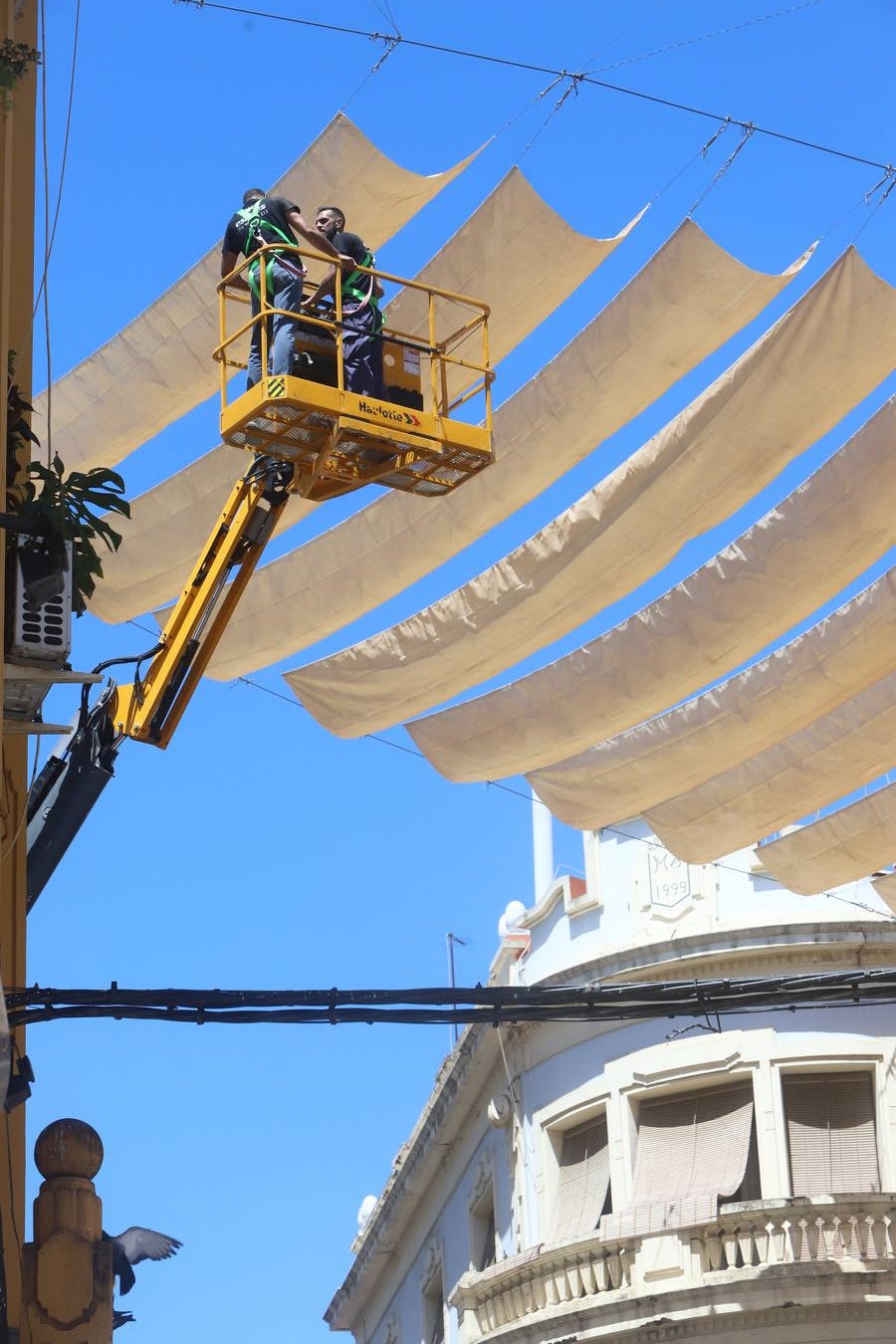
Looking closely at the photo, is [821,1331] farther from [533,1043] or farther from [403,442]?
[403,442]

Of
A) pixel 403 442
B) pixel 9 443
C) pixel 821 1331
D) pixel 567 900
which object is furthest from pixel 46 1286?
pixel 567 900

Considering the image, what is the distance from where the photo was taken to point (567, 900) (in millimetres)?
30516

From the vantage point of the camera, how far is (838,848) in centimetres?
2369

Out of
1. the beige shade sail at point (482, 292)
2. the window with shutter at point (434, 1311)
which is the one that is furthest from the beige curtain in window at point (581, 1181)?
the beige shade sail at point (482, 292)

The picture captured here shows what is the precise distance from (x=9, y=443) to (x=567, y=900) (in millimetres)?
18414

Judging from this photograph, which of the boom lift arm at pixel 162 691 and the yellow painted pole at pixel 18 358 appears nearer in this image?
the yellow painted pole at pixel 18 358

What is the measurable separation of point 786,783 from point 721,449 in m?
4.27

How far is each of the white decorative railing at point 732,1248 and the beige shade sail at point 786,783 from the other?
530 centimetres

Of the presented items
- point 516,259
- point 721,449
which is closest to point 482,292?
point 516,259

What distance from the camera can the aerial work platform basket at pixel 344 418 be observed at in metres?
14.9

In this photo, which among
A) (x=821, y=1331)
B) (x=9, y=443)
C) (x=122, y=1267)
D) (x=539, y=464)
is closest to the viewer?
(x=122, y=1267)

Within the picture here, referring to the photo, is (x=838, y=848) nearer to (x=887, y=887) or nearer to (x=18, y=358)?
(x=887, y=887)

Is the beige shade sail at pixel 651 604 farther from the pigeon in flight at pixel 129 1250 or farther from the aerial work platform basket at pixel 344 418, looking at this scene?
the pigeon in flight at pixel 129 1250

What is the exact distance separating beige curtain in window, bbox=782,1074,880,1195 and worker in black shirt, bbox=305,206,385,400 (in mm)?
15131
